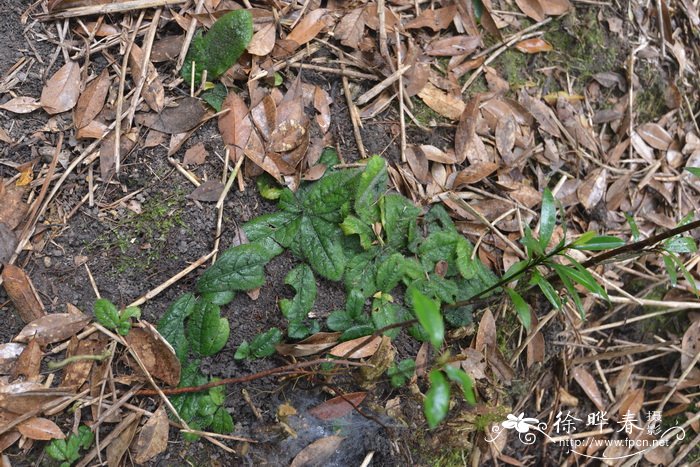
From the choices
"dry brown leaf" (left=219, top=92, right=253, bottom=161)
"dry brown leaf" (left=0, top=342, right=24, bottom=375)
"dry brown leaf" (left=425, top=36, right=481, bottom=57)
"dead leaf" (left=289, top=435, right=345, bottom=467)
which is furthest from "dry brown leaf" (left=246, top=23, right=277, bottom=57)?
"dead leaf" (left=289, top=435, right=345, bottom=467)

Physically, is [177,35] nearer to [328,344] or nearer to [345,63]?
[345,63]

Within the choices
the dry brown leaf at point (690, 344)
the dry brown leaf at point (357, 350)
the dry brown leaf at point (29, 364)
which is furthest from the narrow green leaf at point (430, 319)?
the dry brown leaf at point (690, 344)

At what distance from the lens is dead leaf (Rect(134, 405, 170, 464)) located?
178 cm

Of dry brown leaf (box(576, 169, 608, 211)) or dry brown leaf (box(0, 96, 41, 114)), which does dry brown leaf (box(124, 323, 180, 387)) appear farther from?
dry brown leaf (box(576, 169, 608, 211))

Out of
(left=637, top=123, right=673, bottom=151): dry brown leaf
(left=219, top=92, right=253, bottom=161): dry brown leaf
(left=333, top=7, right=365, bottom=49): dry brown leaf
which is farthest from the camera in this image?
(left=637, top=123, right=673, bottom=151): dry brown leaf

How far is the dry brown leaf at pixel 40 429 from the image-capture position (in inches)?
67.9

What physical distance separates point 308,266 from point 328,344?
288mm

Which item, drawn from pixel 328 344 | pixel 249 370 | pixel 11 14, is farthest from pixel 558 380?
pixel 11 14

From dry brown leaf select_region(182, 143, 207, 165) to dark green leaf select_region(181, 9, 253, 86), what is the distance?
0.83 feet

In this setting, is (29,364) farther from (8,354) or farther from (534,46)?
(534,46)

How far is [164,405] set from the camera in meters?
1.83

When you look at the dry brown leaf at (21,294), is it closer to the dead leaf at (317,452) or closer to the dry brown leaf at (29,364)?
the dry brown leaf at (29,364)

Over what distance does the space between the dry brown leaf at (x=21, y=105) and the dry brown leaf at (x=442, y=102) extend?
4.75 ft

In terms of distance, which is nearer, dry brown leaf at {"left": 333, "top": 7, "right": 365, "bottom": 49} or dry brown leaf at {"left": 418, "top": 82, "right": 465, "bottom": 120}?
dry brown leaf at {"left": 333, "top": 7, "right": 365, "bottom": 49}
